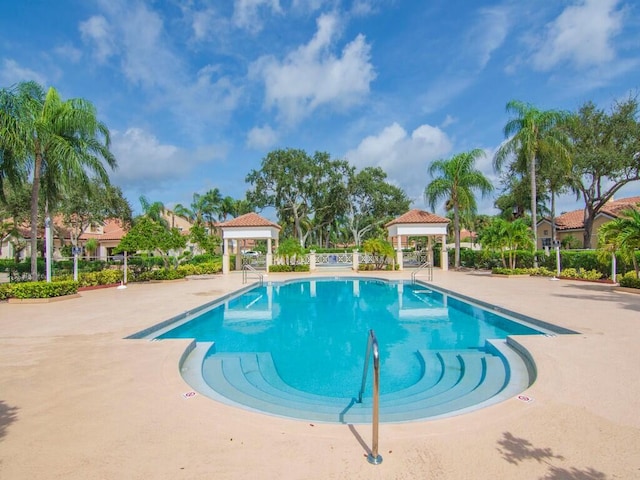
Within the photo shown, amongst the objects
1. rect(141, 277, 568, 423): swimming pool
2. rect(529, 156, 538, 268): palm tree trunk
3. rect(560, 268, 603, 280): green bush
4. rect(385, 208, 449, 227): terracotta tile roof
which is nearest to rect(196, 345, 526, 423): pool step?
rect(141, 277, 568, 423): swimming pool

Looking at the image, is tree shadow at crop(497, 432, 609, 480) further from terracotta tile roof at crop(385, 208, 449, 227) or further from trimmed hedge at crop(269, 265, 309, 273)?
terracotta tile roof at crop(385, 208, 449, 227)

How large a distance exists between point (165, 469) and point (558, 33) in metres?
14.9

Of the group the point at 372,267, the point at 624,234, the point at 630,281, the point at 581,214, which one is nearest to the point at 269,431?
the point at 624,234

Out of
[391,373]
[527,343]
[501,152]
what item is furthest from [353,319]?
[501,152]

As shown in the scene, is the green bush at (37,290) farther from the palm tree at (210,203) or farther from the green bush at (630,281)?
the palm tree at (210,203)

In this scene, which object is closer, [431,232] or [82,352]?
[82,352]

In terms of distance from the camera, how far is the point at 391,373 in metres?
6.13

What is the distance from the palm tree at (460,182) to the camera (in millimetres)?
25562

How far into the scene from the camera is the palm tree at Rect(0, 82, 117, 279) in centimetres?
1170

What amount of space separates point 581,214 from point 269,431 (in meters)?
41.0

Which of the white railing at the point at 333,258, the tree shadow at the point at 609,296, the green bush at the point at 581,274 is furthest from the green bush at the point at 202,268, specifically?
the green bush at the point at 581,274

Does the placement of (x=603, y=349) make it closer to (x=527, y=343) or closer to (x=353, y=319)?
(x=527, y=343)

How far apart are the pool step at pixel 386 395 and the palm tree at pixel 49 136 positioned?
413 inches

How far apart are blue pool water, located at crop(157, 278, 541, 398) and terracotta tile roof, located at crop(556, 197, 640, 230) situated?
2522 cm
